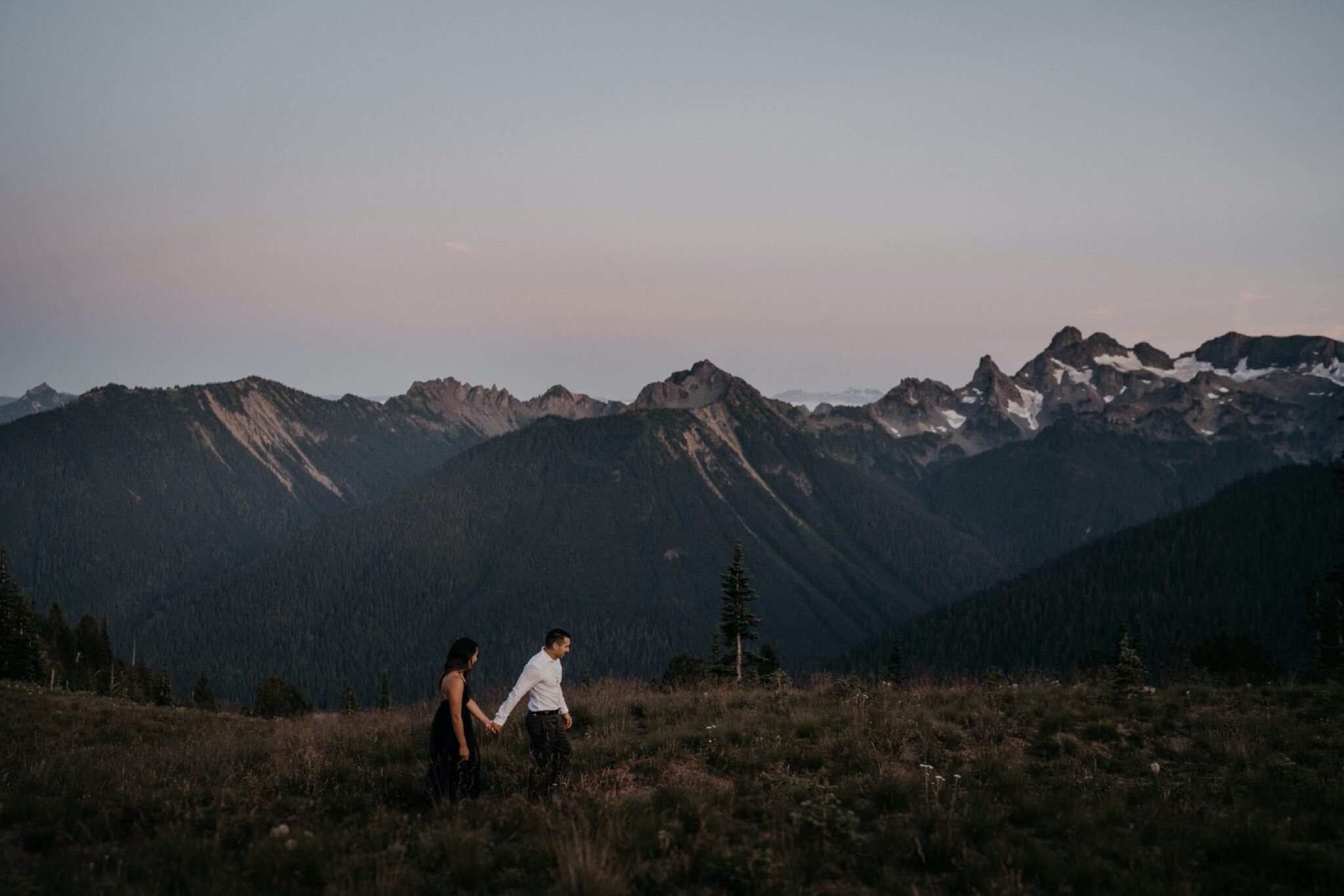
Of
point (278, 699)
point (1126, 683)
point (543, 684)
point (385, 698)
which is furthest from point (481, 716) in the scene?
point (278, 699)

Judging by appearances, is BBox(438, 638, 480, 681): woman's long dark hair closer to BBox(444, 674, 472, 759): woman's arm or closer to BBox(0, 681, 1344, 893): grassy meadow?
BBox(444, 674, 472, 759): woman's arm

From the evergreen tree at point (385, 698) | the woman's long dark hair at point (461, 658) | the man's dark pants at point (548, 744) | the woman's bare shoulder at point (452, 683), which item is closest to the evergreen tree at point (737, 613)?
the evergreen tree at point (385, 698)

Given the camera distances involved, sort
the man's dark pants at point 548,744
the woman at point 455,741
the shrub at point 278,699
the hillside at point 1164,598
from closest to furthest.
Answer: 1. the woman at point 455,741
2. the man's dark pants at point 548,744
3. the shrub at point 278,699
4. the hillside at point 1164,598

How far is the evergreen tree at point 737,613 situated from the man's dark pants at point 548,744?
33425 millimetres

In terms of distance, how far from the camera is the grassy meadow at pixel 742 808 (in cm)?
734

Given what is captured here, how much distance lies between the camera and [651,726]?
13383 mm

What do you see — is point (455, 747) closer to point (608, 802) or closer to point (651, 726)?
point (608, 802)

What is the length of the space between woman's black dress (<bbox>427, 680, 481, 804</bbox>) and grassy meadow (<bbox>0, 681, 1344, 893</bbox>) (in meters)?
0.27

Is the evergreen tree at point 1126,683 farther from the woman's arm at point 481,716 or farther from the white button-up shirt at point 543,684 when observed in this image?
the woman's arm at point 481,716

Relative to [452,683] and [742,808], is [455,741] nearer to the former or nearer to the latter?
[452,683]

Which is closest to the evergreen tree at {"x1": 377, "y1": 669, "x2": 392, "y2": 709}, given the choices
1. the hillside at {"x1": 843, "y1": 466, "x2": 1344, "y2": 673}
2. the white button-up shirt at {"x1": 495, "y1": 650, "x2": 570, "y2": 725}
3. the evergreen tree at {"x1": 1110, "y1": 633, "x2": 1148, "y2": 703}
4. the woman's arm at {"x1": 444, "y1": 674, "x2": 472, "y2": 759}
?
the white button-up shirt at {"x1": 495, "y1": 650, "x2": 570, "y2": 725}

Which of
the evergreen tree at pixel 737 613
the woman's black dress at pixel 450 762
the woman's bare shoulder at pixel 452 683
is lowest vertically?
the evergreen tree at pixel 737 613

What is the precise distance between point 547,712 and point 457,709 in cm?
141

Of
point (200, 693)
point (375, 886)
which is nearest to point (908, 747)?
point (375, 886)
